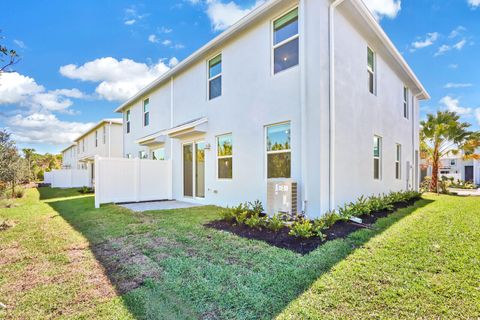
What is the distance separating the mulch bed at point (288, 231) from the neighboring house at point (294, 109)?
2.54 ft

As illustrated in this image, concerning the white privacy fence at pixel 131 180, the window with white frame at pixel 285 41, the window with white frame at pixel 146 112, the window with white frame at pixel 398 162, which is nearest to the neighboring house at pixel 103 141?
the window with white frame at pixel 146 112

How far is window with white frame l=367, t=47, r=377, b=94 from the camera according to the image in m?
9.09

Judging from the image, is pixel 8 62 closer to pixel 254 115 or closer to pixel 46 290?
pixel 46 290

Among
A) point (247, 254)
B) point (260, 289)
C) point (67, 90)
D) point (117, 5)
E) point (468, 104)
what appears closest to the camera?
point (260, 289)

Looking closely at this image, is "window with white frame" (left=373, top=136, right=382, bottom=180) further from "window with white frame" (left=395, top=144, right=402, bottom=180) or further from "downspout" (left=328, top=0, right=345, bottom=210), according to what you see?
"downspout" (left=328, top=0, right=345, bottom=210)

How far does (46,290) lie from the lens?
10.2 ft

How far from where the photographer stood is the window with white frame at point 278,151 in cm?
706

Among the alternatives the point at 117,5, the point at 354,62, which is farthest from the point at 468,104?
the point at 117,5

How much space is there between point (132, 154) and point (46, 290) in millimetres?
14230

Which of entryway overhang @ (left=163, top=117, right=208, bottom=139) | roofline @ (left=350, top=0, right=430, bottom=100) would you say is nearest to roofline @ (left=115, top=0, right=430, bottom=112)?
roofline @ (left=350, top=0, right=430, bottom=100)

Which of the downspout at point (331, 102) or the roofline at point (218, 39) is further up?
the roofline at point (218, 39)

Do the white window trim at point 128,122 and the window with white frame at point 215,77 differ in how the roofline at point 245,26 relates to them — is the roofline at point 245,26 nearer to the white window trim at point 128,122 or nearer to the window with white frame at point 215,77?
the window with white frame at point 215,77

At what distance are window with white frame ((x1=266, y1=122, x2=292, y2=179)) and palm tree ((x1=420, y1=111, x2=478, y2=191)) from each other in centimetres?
1433

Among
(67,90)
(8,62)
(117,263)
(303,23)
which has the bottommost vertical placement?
(117,263)
